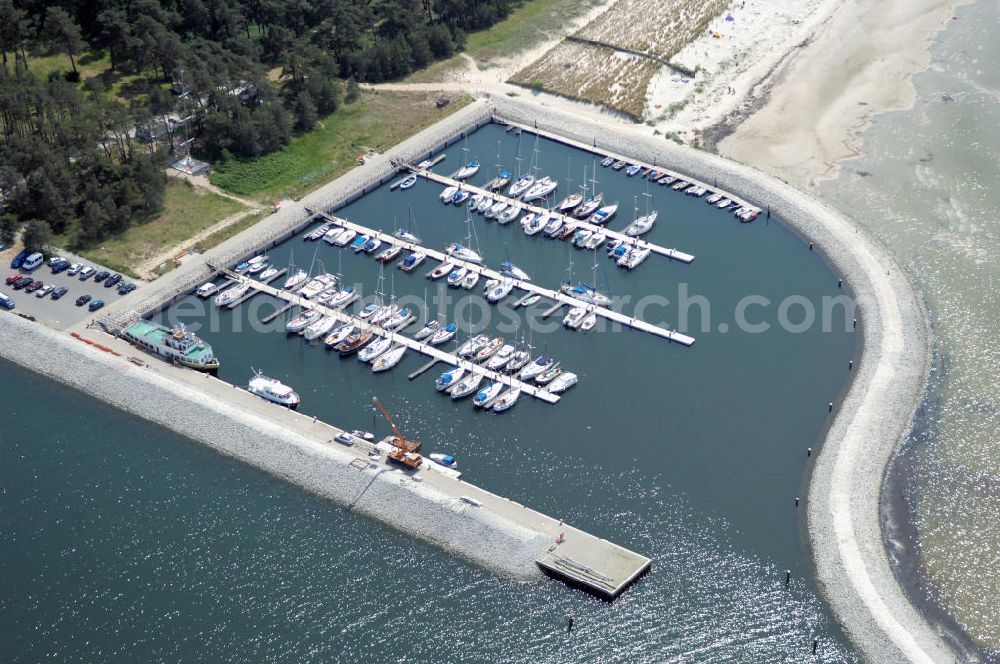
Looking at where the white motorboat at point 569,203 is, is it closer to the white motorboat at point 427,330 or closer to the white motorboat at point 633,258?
the white motorboat at point 633,258

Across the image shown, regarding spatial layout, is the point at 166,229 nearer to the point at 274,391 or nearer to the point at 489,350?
the point at 274,391

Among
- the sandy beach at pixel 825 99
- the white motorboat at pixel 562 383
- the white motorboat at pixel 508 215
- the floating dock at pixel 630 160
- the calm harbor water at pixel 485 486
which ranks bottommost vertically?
the calm harbor water at pixel 485 486

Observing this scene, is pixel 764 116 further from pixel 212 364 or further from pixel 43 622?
pixel 43 622

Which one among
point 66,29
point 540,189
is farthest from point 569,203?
point 66,29

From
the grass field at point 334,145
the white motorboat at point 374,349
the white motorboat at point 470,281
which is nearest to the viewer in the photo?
the white motorboat at point 374,349

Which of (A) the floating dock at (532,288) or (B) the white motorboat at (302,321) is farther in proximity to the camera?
(B) the white motorboat at (302,321)

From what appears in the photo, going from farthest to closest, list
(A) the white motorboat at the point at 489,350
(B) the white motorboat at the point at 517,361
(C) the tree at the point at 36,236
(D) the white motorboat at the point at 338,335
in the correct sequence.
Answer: (C) the tree at the point at 36,236, (D) the white motorboat at the point at 338,335, (A) the white motorboat at the point at 489,350, (B) the white motorboat at the point at 517,361

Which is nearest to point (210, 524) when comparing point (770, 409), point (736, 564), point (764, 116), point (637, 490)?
point (637, 490)

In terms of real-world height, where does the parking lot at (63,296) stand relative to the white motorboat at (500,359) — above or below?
below

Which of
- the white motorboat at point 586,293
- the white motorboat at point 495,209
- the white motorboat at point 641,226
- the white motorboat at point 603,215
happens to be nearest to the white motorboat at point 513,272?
the white motorboat at point 586,293
